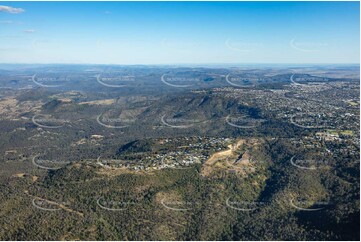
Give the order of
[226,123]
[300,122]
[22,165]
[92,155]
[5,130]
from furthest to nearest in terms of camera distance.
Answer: [5,130] < [226,123] < [300,122] < [92,155] < [22,165]

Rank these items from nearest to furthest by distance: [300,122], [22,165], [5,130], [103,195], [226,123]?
[103,195] → [22,165] → [300,122] → [226,123] → [5,130]

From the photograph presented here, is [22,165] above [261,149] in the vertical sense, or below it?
below

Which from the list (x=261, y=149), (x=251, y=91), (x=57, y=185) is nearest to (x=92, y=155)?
(x=57, y=185)

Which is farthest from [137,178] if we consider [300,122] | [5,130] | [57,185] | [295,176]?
[5,130]

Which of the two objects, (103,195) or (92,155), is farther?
(92,155)

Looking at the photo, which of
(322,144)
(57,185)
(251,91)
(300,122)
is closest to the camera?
(57,185)

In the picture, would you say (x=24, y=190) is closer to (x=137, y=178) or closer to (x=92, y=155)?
(x=137, y=178)

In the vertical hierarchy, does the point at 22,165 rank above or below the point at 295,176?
below

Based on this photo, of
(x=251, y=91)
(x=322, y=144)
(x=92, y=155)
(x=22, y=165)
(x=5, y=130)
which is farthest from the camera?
(x=251, y=91)

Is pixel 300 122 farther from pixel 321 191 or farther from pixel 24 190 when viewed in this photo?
pixel 24 190
